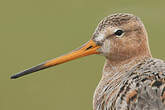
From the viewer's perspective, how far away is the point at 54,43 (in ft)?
33.0

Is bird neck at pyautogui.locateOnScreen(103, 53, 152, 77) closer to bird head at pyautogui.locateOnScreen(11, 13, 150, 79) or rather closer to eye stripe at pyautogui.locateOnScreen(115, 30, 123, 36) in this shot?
bird head at pyautogui.locateOnScreen(11, 13, 150, 79)

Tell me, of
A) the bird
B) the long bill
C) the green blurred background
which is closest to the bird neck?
the bird

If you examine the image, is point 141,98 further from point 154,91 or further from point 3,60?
point 3,60

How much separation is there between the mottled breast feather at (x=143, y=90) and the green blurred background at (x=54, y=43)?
3083 mm

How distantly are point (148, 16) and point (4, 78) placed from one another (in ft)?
9.89

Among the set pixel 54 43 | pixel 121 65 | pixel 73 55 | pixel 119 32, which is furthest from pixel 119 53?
pixel 54 43

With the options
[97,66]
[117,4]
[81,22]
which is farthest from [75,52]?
[117,4]

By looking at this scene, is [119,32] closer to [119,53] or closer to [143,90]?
[119,53]

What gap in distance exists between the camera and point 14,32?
34.7 ft

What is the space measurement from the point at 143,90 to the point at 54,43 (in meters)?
5.11

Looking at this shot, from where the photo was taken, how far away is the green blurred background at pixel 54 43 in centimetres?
867

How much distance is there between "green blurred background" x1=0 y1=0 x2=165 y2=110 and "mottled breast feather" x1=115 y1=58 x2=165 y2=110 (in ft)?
10.1

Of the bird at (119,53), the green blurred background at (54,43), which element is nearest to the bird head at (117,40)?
the bird at (119,53)

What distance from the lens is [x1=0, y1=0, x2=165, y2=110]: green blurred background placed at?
8.67m
